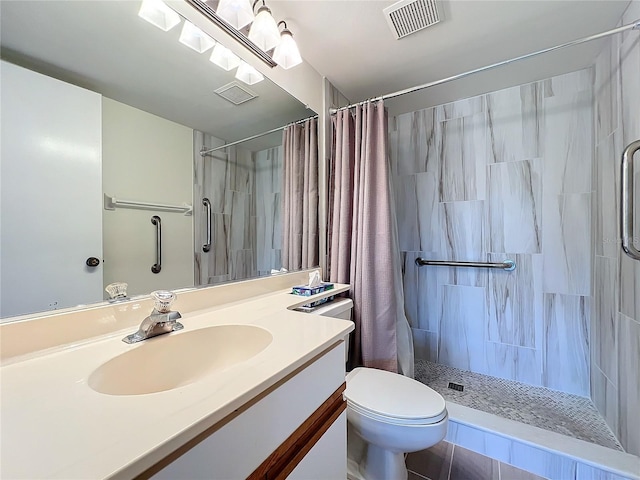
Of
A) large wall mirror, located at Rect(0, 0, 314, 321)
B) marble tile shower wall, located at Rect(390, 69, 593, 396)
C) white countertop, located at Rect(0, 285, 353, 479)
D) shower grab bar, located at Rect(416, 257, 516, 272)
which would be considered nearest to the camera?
white countertop, located at Rect(0, 285, 353, 479)

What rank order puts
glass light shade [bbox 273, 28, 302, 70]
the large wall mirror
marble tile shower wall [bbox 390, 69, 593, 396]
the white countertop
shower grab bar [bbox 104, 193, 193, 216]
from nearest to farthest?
1. the white countertop
2. the large wall mirror
3. shower grab bar [bbox 104, 193, 193, 216]
4. glass light shade [bbox 273, 28, 302, 70]
5. marble tile shower wall [bbox 390, 69, 593, 396]

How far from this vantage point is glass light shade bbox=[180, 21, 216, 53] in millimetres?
983

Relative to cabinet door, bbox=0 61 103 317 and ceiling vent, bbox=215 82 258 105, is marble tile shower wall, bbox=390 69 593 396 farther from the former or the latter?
cabinet door, bbox=0 61 103 317

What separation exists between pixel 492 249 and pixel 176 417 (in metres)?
2.14

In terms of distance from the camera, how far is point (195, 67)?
3.40 ft

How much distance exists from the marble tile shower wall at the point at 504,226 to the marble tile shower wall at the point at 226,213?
58.4 inches

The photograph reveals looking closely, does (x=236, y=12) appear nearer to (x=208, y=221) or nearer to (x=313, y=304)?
(x=208, y=221)

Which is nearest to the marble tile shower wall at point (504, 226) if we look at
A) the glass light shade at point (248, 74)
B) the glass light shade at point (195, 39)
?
the glass light shade at point (248, 74)

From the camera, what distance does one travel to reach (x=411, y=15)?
1.25 meters

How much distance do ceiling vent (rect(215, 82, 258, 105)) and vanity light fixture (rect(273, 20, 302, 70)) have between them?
0.72 ft

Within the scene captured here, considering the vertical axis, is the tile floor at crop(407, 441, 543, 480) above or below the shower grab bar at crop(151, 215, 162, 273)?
below

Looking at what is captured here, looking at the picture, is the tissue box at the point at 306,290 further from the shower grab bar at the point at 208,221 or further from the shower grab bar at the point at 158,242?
the shower grab bar at the point at 158,242

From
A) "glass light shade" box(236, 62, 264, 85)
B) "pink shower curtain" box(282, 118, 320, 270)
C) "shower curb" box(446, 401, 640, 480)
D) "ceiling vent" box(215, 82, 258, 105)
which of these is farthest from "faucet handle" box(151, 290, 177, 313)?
"shower curb" box(446, 401, 640, 480)

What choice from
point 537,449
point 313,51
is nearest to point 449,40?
point 313,51
